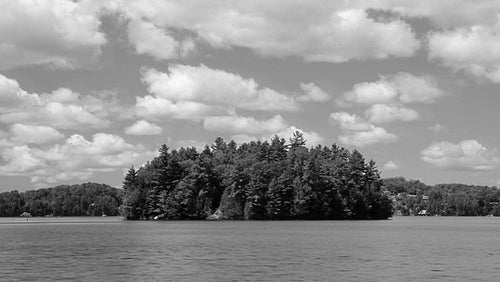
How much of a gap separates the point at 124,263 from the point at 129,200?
13838 cm

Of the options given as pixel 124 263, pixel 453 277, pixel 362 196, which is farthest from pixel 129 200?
pixel 453 277

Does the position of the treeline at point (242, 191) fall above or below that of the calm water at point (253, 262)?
above

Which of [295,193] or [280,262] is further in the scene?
[295,193]

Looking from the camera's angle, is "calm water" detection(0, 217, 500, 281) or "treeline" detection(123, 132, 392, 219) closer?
"calm water" detection(0, 217, 500, 281)

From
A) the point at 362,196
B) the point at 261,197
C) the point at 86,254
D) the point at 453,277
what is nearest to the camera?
the point at 453,277

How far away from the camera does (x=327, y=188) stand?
193250mm

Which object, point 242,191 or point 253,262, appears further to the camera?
point 242,191

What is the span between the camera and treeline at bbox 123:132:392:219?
185 metres

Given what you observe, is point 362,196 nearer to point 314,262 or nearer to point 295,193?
point 295,193

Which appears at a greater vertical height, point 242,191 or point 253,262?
point 242,191

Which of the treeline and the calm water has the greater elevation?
the treeline

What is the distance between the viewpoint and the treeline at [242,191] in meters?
185

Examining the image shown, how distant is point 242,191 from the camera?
18362 cm

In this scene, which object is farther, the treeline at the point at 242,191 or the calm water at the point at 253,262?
the treeline at the point at 242,191
